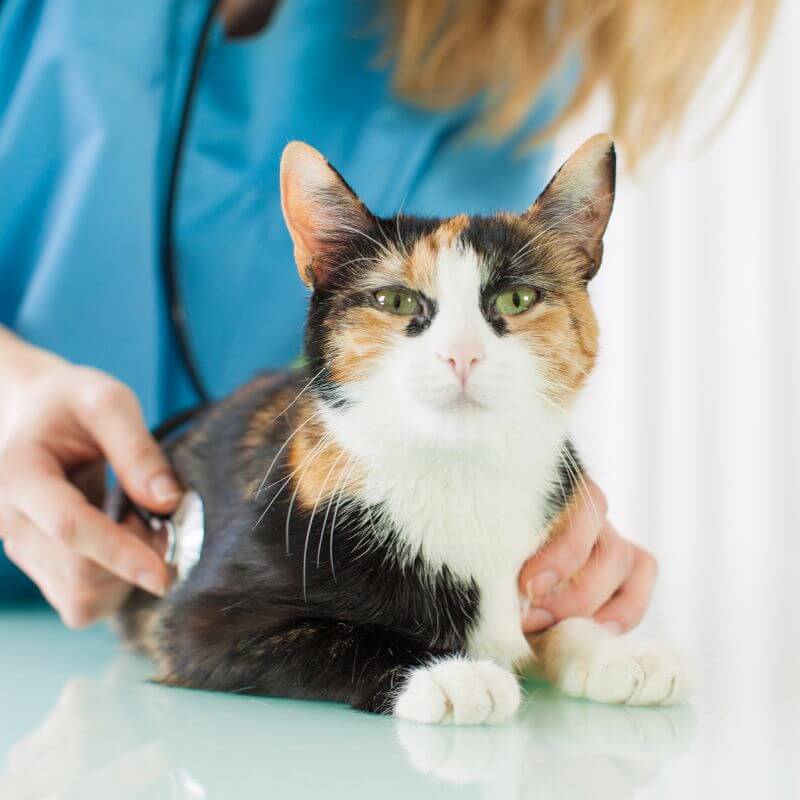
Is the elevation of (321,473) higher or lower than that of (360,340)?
lower

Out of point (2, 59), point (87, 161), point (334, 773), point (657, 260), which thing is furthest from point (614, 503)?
point (334, 773)

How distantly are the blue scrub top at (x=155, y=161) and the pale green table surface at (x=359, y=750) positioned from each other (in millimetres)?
612

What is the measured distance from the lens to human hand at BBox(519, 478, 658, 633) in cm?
77

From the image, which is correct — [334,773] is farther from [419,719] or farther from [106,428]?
[106,428]

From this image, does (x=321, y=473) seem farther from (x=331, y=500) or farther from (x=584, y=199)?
(x=584, y=199)

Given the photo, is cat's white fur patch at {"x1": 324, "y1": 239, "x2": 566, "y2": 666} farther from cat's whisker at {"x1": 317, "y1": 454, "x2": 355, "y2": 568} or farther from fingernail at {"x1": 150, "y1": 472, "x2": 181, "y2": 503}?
fingernail at {"x1": 150, "y1": 472, "x2": 181, "y2": 503}

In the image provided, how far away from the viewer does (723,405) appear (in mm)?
2080

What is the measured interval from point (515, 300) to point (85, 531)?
0.48 metres

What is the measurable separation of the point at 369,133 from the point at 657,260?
88cm

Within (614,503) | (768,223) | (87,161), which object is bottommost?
(614,503)

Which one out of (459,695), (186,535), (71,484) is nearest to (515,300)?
(459,695)

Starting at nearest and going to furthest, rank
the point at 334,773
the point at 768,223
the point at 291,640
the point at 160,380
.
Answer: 1. the point at 334,773
2. the point at 291,640
3. the point at 160,380
4. the point at 768,223

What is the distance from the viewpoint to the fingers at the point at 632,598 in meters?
0.92

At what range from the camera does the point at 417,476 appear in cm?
72
